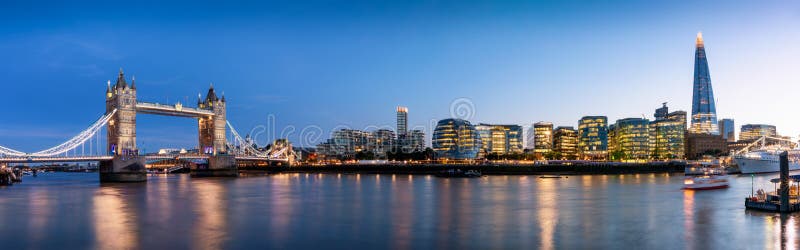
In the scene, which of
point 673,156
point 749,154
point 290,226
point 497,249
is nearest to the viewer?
point 497,249

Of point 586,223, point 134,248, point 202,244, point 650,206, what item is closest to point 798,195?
point 650,206

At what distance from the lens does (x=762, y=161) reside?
9238 centimetres

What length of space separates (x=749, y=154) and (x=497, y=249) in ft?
298

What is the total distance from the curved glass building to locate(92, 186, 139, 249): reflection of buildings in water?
142 metres

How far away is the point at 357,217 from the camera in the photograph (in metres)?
32.3

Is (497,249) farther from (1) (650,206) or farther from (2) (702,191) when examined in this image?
(2) (702,191)

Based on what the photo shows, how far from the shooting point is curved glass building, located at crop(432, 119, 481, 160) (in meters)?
181

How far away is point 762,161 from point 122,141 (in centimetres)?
8900

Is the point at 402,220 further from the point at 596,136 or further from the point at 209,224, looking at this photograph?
the point at 596,136

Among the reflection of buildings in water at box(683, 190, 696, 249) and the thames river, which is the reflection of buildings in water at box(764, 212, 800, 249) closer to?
the thames river

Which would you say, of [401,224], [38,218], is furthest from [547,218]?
[38,218]

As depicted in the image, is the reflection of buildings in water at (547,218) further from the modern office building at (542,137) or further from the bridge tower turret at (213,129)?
the modern office building at (542,137)

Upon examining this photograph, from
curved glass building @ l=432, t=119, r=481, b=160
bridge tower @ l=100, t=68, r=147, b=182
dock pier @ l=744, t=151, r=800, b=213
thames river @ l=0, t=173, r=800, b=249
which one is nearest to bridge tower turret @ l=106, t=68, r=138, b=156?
bridge tower @ l=100, t=68, r=147, b=182

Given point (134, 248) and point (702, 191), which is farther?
point (702, 191)
